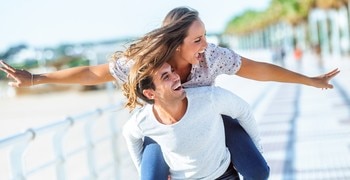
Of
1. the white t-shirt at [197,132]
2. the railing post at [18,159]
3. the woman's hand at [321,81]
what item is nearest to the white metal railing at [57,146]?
the railing post at [18,159]

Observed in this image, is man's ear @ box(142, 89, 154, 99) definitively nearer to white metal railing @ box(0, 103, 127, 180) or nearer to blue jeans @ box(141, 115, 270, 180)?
blue jeans @ box(141, 115, 270, 180)

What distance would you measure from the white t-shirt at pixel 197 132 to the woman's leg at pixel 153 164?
25 millimetres

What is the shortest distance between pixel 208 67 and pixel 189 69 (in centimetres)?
7

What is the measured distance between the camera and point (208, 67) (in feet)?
8.15

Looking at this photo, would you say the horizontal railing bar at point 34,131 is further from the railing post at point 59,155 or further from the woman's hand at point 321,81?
the woman's hand at point 321,81

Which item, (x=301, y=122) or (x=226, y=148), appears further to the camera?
(x=301, y=122)

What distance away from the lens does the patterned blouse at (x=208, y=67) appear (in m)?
2.48

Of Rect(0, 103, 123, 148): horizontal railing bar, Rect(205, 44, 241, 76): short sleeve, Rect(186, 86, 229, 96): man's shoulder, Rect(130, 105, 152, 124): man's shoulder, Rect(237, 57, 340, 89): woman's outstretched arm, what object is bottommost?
Rect(0, 103, 123, 148): horizontal railing bar

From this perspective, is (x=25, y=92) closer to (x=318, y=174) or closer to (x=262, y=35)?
(x=318, y=174)

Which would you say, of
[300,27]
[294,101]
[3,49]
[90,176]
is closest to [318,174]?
[90,176]

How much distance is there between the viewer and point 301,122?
10.9m

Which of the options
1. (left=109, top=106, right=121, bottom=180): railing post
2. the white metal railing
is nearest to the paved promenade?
(left=109, top=106, right=121, bottom=180): railing post

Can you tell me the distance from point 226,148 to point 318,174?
4126mm

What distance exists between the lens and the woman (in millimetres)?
2381
